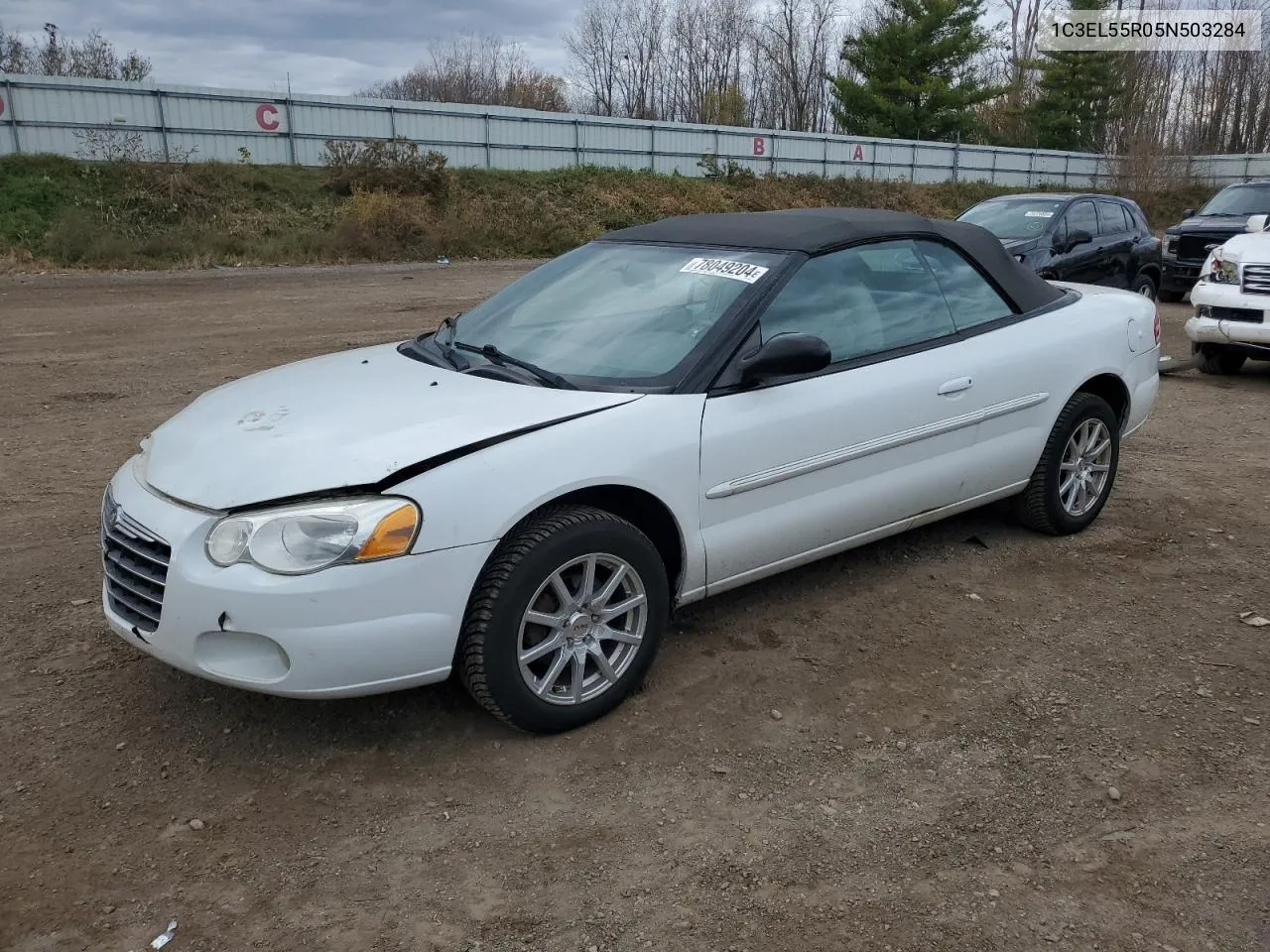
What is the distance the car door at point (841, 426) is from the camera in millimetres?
3637

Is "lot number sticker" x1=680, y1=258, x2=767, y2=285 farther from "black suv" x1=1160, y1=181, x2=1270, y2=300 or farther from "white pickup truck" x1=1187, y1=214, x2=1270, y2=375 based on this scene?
"black suv" x1=1160, y1=181, x2=1270, y2=300

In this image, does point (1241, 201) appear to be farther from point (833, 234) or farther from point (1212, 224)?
point (833, 234)

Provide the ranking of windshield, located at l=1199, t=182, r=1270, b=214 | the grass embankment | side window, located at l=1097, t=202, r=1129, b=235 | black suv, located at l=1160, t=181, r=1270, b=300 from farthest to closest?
the grass embankment, windshield, located at l=1199, t=182, r=1270, b=214, black suv, located at l=1160, t=181, r=1270, b=300, side window, located at l=1097, t=202, r=1129, b=235

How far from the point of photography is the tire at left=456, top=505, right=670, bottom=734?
308 centimetres

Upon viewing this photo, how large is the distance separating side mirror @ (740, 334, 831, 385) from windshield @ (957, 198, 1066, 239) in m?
8.85

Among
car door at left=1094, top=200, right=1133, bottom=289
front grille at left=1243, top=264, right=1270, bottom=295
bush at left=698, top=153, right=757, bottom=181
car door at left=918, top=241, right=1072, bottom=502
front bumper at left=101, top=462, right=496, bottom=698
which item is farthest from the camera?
bush at left=698, top=153, right=757, bottom=181

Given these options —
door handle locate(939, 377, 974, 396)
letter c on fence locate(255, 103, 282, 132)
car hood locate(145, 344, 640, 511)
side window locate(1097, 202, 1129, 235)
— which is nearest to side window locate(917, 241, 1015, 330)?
door handle locate(939, 377, 974, 396)

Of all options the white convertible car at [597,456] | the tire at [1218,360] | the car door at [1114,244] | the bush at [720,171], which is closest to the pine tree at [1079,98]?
the bush at [720,171]

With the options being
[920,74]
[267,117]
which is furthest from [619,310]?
[920,74]

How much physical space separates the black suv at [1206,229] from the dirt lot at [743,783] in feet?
37.6

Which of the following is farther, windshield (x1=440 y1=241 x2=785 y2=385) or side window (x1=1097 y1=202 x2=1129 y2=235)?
side window (x1=1097 y1=202 x2=1129 y2=235)

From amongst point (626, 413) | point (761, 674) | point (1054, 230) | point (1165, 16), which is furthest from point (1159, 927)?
point (1165, 16)

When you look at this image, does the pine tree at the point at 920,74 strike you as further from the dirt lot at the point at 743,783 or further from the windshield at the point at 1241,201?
the dirt lot at the point at 743,783

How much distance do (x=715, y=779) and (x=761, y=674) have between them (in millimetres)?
712
